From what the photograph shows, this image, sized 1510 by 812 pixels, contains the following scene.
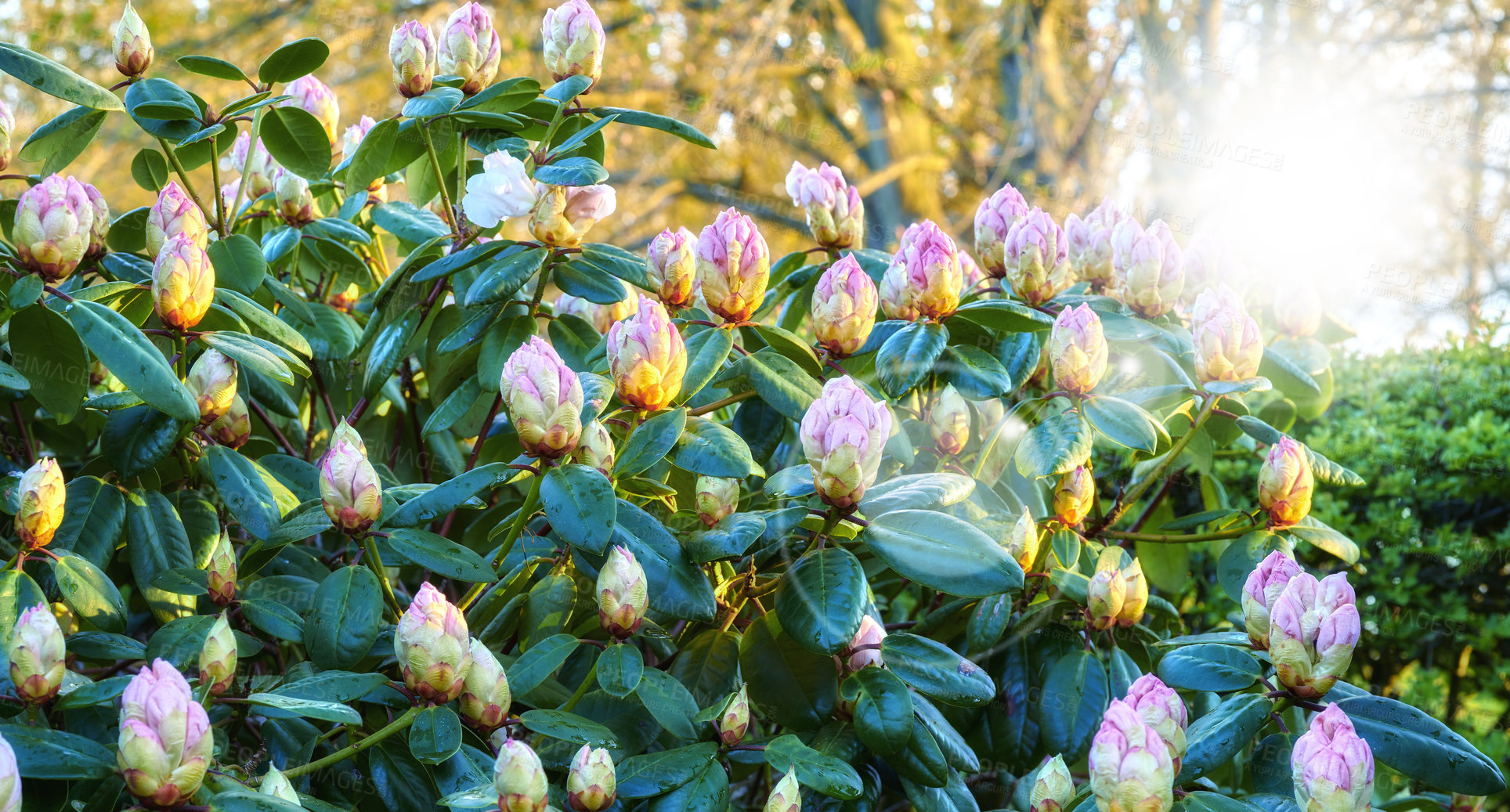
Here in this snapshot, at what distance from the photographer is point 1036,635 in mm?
1238

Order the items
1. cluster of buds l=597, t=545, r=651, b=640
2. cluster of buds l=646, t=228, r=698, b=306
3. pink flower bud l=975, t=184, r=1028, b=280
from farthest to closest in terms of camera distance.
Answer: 1. pink flower bud l=975, t=184, r=1028, b=280
2. cluster of buds l=646, t=228, r=698, b=306
3. cluster of buds l=597, t=545, r=651, b=640

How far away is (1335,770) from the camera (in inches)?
31.8

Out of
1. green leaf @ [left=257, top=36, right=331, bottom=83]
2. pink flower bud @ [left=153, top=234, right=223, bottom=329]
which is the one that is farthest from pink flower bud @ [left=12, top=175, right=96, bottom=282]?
green leaf @ [left=257, top=36, right=331, bottom=83]

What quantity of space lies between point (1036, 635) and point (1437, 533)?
145 cm

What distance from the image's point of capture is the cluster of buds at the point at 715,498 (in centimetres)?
111

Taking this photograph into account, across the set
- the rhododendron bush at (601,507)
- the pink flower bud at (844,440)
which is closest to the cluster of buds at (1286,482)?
the rhododendron bush at (601,507)

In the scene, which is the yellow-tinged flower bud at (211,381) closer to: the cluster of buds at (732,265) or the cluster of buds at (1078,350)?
the cluster of buds at (732,265)

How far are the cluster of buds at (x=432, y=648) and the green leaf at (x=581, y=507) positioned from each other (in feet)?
0.37

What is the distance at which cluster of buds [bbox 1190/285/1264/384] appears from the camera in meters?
1.22

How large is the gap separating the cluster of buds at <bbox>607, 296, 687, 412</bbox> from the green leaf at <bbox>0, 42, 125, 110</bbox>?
2.14ft

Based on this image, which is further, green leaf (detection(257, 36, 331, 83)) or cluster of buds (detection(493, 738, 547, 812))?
green leaf (detection(257, 36, 331, 83))

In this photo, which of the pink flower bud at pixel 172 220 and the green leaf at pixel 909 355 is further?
the pink flower bud at pixel 172 220

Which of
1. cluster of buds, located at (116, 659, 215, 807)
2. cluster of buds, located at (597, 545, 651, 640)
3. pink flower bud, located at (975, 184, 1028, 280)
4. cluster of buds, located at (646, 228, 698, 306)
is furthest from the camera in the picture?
pink flower bud, located at (975, 184, 1028, 280)

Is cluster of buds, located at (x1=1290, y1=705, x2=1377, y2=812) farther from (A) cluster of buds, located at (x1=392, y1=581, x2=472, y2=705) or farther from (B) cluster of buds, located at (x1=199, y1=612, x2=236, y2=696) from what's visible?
(B) cluster of buds, located at (x1=199, y1=612, x2=236, y2=696)
